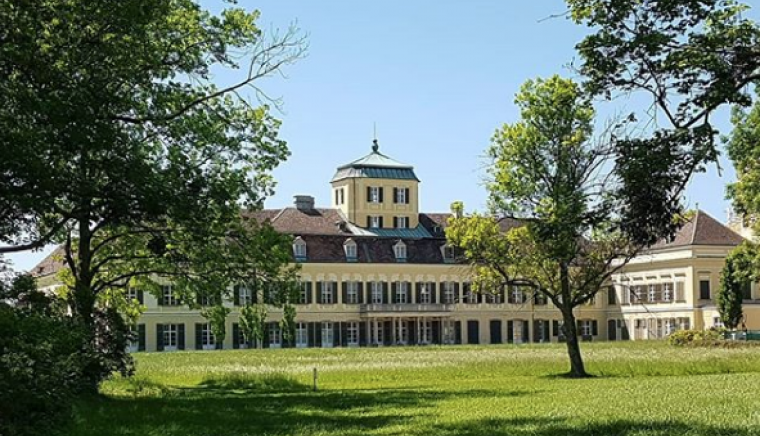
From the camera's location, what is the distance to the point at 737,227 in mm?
81000

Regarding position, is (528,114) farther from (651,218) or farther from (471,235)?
(651,218)

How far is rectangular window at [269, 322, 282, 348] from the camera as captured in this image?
76000 millimetres

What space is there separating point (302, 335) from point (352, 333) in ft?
12.7

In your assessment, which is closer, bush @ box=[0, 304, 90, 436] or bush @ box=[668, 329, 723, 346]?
bush @ box=[0, 304, 90, 436]

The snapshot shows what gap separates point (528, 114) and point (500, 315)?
178ft

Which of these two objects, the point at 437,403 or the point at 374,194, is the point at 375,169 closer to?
the point at 374,194

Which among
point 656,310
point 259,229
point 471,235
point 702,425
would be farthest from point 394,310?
point 702,425

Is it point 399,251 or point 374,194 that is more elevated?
point 374,194

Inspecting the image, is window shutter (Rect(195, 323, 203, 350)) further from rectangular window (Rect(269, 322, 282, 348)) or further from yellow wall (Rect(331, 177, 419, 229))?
yellow wall (Rect(331, 177, 419, 229))

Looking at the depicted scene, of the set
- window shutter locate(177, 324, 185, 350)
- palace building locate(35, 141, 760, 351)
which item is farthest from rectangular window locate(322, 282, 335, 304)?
window shutter locate(177, 324, 185, 350)

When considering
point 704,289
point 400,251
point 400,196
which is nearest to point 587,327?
point 704,289

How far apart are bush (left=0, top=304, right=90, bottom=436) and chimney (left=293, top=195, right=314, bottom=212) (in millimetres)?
68966

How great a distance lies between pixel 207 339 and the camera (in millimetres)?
75625

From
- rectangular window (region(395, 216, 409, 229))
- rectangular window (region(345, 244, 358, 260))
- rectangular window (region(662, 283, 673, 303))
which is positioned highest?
rectangular window (region(395, 216, 409, 229))
